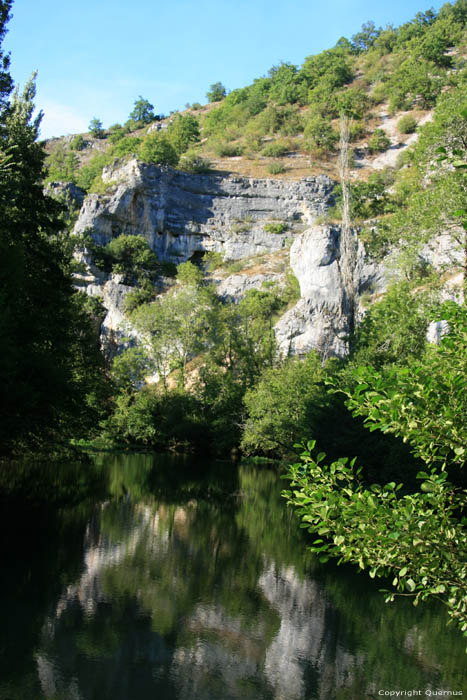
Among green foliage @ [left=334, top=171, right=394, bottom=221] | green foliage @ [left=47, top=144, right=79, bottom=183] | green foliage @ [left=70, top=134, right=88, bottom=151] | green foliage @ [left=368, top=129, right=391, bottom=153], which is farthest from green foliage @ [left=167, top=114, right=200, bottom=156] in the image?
green foliage @ [left=334, top=171, right=394, bottom=221]

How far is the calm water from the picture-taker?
7184 millimetres

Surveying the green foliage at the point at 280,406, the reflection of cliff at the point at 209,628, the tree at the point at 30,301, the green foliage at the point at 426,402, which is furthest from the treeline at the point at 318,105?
the green foliage at the point at 426,402

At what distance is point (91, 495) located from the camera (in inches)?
798

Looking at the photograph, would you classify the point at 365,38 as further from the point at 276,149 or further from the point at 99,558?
the point at 99,558

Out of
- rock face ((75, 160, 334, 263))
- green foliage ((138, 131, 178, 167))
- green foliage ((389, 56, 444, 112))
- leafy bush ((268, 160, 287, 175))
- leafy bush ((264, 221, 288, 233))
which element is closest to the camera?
rock face ((75, 160, 334, 263))

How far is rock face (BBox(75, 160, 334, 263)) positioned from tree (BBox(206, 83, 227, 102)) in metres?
80.3

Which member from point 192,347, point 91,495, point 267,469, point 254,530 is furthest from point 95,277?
point 254,530

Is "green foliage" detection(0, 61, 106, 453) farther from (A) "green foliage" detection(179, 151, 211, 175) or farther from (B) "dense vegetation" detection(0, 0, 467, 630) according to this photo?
(A) "green foliage" detection(179, 151, 211, 175)

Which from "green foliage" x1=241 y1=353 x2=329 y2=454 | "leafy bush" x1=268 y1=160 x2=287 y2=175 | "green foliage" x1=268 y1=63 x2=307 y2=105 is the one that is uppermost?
"green foliage" x1=268 y1=63 x2=307 y2=105

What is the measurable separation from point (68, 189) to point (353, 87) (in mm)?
60487

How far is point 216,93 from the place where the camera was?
142625 millimetres

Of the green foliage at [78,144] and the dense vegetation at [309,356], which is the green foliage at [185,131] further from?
the green foliage at [78,144]

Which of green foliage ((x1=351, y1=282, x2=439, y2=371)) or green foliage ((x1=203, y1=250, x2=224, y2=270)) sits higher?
green foliage ((x1=203, y1=250, x2=224, y2=270))

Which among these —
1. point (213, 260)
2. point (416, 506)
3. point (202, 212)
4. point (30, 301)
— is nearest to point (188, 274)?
point (213, 260)
